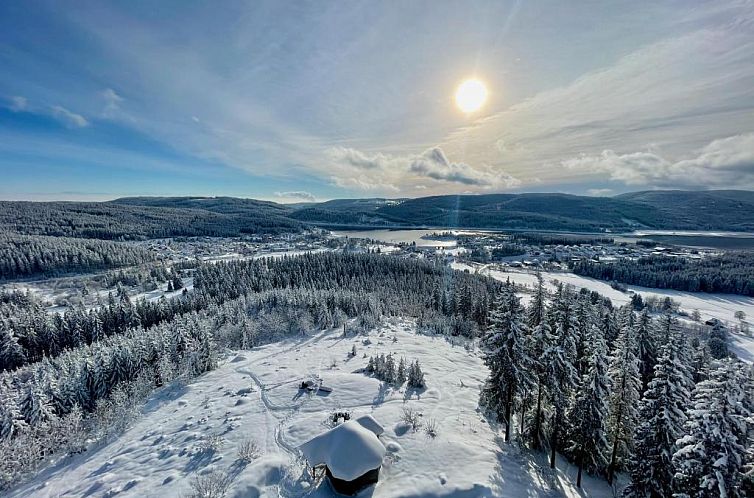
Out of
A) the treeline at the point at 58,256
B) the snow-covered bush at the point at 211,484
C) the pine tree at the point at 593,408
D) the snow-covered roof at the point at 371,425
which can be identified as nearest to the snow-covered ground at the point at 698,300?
the pine tree at the point at 593,408

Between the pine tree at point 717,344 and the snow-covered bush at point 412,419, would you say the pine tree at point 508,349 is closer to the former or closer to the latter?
the snow-covered bush at point 412,419

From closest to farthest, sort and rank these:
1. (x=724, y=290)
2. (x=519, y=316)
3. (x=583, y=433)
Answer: (x=583, y=433) → (x=519, y=316) → (x=724, y=290)

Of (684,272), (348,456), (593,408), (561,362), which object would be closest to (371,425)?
(348,456)

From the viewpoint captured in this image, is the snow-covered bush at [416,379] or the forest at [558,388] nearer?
the forest at [558,388]

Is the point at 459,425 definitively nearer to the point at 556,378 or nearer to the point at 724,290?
the point at 556,378

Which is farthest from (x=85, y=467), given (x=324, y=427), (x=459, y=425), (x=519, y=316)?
(x=519, y=316)
